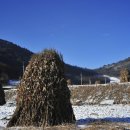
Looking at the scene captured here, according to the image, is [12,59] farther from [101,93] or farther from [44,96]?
[44,96]

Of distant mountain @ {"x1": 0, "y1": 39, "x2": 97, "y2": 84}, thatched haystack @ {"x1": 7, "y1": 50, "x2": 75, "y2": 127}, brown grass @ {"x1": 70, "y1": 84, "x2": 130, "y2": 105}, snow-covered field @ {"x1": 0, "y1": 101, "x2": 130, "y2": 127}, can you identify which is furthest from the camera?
distant mountain @ {"x1": 0, "y1": 39, "x2": 97, "y2": 84}

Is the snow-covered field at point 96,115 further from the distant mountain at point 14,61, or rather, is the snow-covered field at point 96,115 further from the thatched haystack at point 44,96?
the distant mountain at point 14,61

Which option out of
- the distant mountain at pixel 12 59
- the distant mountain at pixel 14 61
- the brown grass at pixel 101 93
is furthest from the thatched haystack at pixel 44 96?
the distant mountain at pixel 12 59

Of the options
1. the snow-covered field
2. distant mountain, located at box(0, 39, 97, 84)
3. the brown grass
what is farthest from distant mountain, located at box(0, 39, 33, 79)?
the snow-covered field

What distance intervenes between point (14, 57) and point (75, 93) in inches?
4915

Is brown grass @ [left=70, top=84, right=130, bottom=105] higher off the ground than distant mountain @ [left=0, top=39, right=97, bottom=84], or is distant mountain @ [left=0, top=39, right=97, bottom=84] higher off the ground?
distant mountain @ [left=0, top=39, right=97, bottom=84]

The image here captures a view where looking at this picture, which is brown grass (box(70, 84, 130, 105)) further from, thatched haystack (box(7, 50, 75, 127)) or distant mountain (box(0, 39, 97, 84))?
distant mountain (box(0, 39, 97, 84))

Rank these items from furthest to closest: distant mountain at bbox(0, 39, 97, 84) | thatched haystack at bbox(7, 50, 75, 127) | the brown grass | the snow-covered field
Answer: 1. distant mountain at bbox(0, 39, 97, 84)
2. the brown grass
3. the snow-covered field
4. thatched haystack at bbox(7, 50, 75, 127)

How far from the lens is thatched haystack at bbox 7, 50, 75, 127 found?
15.6 meters

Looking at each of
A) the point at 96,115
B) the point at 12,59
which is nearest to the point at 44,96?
the point at 96,115

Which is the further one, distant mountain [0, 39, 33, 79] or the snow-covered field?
distant mountain [0, 39, 33, 79]

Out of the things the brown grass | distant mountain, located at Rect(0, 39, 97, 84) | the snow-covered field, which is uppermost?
distant mountain, located at Rect(0, 39, 97, 84)

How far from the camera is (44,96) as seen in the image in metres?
15.7

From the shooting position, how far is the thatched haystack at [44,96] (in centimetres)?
1559
